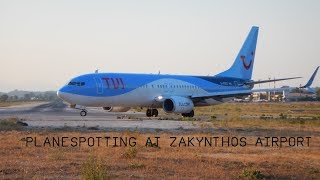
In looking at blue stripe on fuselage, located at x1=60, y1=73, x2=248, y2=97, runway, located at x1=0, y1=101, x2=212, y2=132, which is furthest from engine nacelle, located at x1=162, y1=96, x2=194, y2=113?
blue stripe on fuselage, located at x1=60, y1=73, x2=248, y2=97

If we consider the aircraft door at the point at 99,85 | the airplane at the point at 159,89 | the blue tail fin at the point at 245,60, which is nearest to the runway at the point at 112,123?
the airplane at the point at 159,89

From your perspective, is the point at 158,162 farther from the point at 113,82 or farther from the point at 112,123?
the point at 113,82

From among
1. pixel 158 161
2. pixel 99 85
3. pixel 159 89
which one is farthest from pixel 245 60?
pixel 158 161

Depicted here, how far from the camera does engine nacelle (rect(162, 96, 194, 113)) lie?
136 feet

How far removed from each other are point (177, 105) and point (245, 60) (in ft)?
44.6

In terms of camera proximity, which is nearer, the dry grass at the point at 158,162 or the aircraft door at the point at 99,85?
the dry grass at the point at 158,162

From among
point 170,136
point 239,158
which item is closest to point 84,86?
point 170,136

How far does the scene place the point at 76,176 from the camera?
12.2m

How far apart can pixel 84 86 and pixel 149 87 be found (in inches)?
246

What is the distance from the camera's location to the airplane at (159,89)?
38.8 meters

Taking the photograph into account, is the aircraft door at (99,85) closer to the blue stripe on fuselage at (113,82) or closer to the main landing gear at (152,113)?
the blue stripe on fuselage at (113,82)

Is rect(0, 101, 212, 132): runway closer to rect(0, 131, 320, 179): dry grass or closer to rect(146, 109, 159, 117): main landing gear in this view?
rect(146, 109, 159, 117): main landing gear

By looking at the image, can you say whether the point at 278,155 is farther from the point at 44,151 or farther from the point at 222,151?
the point at 44,151

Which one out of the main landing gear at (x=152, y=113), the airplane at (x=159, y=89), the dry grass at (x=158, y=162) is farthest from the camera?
the main landing gear at (x=152, y=113)
